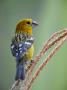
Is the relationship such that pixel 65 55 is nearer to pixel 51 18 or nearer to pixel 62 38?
pixel 51 18

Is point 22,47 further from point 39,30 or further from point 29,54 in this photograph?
point 39,30

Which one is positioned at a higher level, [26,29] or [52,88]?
[26,29]

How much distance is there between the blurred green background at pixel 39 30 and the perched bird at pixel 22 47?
0.10 metres

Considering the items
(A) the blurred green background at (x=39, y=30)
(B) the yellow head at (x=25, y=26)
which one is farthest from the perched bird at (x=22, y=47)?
(A) the blurred green background at (x=39, y=30)

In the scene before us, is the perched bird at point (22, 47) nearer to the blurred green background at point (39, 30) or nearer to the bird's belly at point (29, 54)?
the bird's belly at point (29, 54)

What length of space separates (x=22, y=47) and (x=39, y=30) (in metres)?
0.25

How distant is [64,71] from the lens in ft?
4.16

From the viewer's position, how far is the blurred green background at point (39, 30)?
3.47 feet

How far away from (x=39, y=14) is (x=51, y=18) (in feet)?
0.24

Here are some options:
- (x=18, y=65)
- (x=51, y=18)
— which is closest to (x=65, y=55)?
(x=51, y=18)

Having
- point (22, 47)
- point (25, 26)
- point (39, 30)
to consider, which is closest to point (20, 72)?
point (22, 47)

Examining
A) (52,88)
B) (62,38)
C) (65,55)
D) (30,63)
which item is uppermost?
(62,38)

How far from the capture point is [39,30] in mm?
1095

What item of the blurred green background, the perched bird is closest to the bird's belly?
the perched bird
